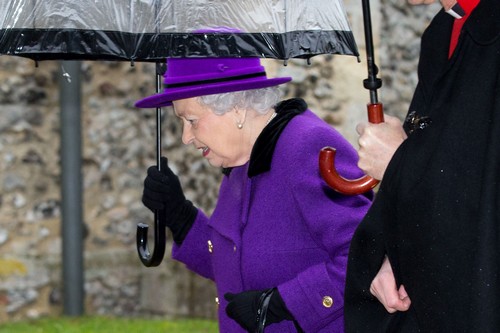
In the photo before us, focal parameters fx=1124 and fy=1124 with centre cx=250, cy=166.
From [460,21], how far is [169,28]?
0.97m

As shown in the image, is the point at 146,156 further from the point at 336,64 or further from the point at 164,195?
the point at 164,195

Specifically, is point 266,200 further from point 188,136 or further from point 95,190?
point 95,190

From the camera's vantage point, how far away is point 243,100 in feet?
10.6

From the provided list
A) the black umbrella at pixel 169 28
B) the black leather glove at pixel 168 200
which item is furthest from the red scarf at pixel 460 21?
the black leather glove at pixel 168 200

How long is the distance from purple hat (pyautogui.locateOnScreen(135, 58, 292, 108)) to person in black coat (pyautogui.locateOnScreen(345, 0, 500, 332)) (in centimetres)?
96

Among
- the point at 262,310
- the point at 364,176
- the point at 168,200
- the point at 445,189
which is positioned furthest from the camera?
the point at 168,200

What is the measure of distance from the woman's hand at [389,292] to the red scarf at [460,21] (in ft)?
1.51

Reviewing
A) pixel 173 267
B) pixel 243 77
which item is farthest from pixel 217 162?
pixel 173 267

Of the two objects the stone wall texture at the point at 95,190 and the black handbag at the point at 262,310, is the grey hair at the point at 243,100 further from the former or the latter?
the stone wall texture at the point at 95,190

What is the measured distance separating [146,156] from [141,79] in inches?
20.5

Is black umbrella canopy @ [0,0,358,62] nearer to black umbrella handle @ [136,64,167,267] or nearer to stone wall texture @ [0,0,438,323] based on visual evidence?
black umbrella handle @ [136,64,167,267]

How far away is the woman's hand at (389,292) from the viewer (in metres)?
2.27

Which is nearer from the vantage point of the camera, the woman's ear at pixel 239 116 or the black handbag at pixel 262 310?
the black handbag at pixel 262 310

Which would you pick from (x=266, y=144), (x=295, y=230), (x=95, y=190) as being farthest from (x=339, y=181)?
(x=95, y=190)
